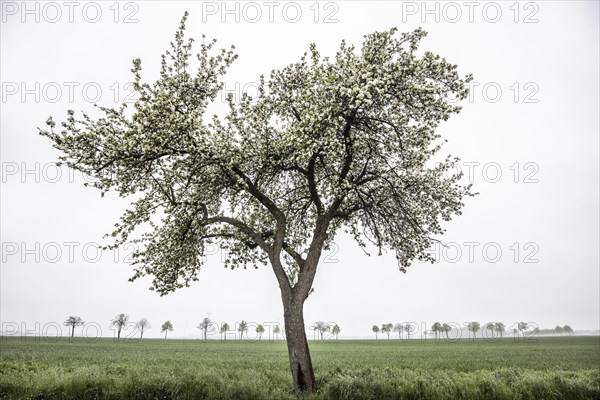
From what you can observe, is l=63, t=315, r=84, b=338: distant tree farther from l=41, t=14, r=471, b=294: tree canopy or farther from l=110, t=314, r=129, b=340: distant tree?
l=41, t=14, r=471, b=294: tree canopy

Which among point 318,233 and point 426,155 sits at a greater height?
point 426,155

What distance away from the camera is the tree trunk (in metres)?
14.0

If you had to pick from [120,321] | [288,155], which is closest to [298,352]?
[288,155]

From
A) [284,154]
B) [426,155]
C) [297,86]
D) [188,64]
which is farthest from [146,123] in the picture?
[426,155]

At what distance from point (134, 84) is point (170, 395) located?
451 inches

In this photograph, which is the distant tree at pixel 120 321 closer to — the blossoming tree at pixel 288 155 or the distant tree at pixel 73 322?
the distant tree at pixel 73 322

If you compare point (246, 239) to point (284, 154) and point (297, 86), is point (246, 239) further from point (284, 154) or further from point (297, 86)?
point (297, 86)

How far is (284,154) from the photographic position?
14859mm

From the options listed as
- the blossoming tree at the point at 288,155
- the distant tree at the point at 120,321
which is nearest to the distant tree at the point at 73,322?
the distant tree at the point at 120,321

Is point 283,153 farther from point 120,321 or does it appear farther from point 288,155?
point 120,321

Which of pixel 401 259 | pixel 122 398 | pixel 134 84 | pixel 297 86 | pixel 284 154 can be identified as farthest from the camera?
pixel 401 259

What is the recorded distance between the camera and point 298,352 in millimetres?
14305

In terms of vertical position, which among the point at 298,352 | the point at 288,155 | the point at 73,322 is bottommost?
the point at 73,322

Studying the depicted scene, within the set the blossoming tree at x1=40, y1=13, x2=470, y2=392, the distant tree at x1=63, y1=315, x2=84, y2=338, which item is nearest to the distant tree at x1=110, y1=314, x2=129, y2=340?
the distant tree at x1=63, y1=315, x2=84, y2=338
